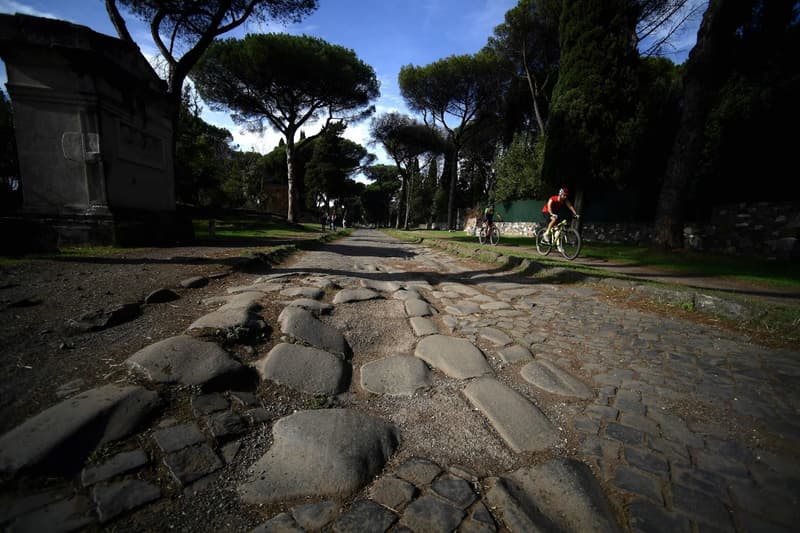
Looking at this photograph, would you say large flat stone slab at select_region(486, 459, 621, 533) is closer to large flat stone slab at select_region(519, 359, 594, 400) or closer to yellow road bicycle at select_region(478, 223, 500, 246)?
large flat stone slab at select_region(519, 359, 594, 400)

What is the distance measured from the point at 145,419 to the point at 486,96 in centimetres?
2850

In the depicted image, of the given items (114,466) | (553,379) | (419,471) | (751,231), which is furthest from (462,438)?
(751,231)

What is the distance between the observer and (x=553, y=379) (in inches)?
79.7

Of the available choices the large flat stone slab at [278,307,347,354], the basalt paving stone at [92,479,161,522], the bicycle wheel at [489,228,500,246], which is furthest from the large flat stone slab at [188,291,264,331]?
the bicycle wheel at [489,228,500,246]

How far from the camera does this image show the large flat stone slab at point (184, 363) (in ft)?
5.27

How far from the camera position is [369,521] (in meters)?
1.04

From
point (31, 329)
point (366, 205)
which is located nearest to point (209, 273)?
point (31, 329)

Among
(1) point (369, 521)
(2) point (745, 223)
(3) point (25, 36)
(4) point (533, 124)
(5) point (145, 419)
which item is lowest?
(1) point (369, 521)

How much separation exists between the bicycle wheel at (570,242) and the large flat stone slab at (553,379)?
637 centimetres

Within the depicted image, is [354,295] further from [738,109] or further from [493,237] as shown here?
[738,109]

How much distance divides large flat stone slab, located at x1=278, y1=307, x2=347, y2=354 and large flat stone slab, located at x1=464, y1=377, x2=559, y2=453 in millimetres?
979

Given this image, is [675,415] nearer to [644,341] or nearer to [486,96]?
[644,341]

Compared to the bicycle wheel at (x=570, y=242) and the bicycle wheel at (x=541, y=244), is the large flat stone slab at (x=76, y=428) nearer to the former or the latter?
the bicycle wheel at (x=570, y=242)

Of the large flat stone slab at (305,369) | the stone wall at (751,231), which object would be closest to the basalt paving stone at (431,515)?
the large flat stone slab at (305,369)
